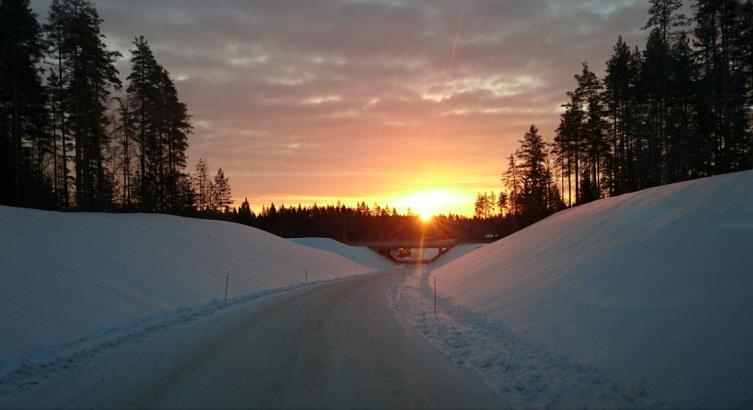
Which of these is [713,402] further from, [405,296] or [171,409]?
[405,296]

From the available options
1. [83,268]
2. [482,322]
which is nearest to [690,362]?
[482,322]

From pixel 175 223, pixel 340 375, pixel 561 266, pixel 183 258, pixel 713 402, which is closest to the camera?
pixel 713 402

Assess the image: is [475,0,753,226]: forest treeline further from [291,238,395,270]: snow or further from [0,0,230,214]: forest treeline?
[0,0,230,214]: forest treeline

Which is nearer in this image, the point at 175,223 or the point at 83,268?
the point at 83,268

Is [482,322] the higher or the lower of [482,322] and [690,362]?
the lower

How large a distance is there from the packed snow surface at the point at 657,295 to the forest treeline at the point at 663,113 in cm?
2162

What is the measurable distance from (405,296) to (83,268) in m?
15.0

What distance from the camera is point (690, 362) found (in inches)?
277

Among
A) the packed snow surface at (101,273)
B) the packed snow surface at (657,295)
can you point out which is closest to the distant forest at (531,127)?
the packed snow surface at (101,273)

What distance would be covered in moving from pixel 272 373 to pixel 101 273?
14.1m

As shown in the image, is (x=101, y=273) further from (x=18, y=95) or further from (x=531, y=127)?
(x=531, y=127)

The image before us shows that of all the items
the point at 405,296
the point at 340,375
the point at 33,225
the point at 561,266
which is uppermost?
the point at 33,225

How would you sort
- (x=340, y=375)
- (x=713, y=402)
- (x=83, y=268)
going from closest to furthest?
(x=713, y=402)
(x=340, y=375)
(x=83, y=268)

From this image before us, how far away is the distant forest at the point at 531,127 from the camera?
3197 cm
